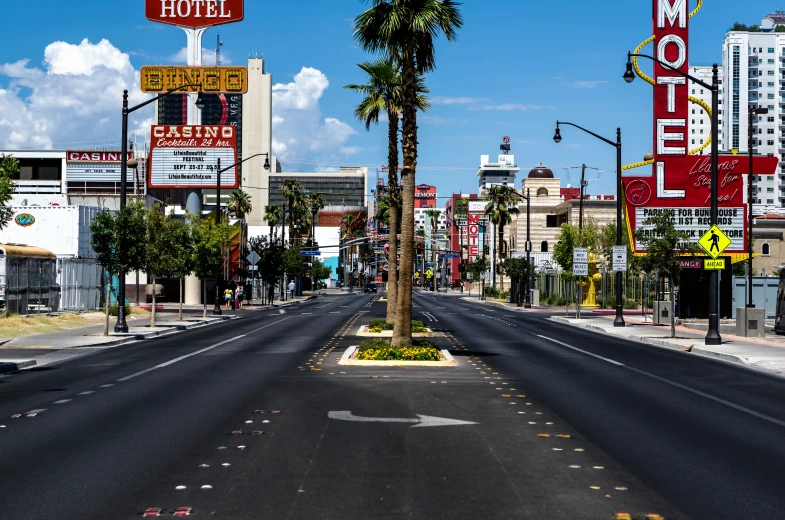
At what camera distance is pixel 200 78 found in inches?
2596

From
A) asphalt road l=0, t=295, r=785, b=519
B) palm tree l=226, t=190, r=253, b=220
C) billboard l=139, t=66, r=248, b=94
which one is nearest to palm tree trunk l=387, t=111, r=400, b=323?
asphalt road l=0, t=295, r=785, b=519

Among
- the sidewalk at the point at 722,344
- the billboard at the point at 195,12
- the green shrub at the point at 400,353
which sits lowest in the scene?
the sidewalk at the point at 722,344

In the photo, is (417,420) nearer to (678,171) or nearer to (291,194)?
(678,171)

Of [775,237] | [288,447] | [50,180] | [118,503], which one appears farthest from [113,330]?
[775,237]

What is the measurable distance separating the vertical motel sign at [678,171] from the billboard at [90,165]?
49.8 m

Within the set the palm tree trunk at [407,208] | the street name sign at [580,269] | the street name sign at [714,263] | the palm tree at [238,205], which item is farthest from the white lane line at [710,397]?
the palm tree at [238,205]

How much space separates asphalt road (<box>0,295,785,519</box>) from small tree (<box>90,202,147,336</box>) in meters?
11.8

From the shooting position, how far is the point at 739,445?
11359mm

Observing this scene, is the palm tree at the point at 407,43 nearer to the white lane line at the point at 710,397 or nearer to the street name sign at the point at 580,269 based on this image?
the white lane line at the point at 710,397

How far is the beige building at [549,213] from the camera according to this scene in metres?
108

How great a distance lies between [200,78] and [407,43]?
46158 mm

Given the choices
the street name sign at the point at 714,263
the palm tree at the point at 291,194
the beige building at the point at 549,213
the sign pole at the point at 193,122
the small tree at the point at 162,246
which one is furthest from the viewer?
the palm tree at the point at 291,194

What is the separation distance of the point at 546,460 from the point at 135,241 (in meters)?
25.8

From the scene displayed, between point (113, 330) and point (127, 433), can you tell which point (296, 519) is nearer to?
point (127, 433)
